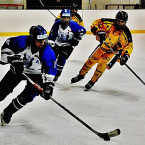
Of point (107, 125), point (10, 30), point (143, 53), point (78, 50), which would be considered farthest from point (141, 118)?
point (10, 30)

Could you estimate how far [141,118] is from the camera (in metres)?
3.33

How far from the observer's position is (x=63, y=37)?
5000 millimetres

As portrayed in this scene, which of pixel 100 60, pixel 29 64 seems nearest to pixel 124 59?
pixel 100 60

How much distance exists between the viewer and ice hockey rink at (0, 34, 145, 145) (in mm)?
2748

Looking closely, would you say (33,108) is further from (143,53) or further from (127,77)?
(143,53)

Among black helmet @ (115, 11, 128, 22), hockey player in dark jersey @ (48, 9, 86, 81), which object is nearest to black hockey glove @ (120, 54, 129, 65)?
black helmet @ (115, 11, 128, 22)

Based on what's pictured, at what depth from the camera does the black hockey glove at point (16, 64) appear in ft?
9.23

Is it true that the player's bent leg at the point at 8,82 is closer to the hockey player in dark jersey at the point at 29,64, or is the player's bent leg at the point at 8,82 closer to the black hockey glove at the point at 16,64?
the hockey player in dark jersey at the point at 29,64

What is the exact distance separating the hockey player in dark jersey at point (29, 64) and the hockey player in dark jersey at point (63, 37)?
1878 mm

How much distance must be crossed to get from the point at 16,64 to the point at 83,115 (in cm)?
93

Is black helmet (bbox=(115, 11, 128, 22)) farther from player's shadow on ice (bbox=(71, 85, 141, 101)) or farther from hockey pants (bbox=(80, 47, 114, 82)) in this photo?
player's shadow on ice (bbox=(71, 85, 141, 101))

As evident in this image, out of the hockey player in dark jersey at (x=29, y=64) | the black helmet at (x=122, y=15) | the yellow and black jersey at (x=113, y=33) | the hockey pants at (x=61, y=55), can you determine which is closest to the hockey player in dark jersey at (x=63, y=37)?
the hockey pants at (x=61, y=55)

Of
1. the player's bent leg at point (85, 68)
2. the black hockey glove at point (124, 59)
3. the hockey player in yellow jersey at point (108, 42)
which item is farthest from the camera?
the player's bent leg at point (85, 68)

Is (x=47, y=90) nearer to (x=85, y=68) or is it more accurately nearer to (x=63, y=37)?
(x=85, y=68)
